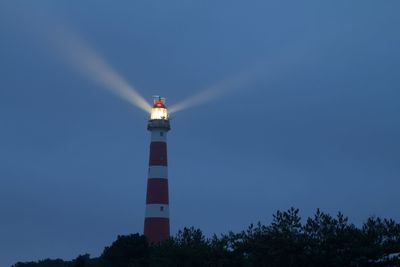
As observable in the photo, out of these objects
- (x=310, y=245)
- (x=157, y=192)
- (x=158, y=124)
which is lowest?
(x=310, y=245)

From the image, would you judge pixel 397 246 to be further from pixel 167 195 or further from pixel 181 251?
pixel 167 195

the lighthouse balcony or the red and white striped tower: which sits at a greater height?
the lighthouse balcony

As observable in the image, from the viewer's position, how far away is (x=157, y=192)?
6059cm

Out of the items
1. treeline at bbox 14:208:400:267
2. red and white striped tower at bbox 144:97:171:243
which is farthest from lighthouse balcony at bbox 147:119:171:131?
treeline at bbox 14:208:400:267

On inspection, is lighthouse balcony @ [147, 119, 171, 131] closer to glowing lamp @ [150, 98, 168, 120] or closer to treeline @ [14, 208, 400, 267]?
glowing lamp @ [150, 98, 168, 120]

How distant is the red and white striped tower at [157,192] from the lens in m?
60.6

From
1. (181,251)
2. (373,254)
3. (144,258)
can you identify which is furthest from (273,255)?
(144,258)

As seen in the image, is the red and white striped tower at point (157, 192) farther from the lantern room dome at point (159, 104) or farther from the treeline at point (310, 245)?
the treeline at point (310, 245)

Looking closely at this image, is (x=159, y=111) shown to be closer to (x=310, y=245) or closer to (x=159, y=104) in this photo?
(x=159, y=104)

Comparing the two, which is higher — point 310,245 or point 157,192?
point 157,192

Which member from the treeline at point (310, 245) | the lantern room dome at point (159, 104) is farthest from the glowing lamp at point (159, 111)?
the treeline at point (310, 245)

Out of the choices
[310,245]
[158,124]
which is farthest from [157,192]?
[310,245]

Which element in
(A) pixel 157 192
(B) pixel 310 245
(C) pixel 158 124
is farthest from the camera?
(C) pixel 158 124

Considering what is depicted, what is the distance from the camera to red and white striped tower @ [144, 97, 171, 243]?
6059 cm
